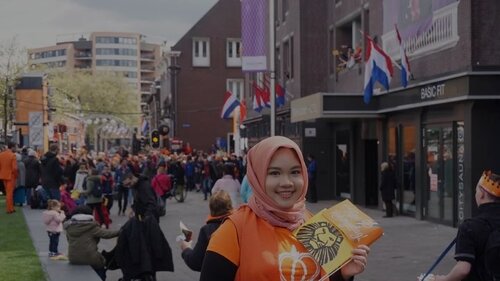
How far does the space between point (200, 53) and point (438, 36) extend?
45.2 meters

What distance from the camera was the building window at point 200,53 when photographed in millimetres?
62500

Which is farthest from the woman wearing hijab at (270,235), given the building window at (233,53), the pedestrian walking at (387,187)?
the building window at (233,53)

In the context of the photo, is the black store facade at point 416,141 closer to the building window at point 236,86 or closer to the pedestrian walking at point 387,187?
the pedestrian walking at point 387,187

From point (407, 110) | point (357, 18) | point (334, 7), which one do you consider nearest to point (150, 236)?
point (407, 110)

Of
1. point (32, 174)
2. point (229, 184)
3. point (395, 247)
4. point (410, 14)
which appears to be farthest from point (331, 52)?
point (395, 247)

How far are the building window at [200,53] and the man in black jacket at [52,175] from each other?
43.1m

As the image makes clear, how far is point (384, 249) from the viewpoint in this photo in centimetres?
1461

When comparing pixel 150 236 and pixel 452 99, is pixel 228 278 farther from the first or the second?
pixel 452 99

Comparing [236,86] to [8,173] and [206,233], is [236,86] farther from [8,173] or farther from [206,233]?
[206,233]

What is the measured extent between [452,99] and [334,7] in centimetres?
1206

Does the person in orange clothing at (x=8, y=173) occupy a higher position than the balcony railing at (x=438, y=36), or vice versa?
the balcony railing at (x=438, y=36)

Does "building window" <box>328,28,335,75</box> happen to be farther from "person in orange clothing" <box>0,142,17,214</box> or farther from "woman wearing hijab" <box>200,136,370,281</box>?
"woman wearing hijab" <box>200,136,370,281</box>

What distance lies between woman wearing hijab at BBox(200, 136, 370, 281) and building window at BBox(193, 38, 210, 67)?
2347 inches

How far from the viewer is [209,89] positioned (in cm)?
6247
